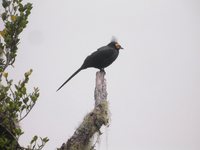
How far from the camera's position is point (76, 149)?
438cm

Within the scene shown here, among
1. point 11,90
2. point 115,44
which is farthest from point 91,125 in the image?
point 115,44

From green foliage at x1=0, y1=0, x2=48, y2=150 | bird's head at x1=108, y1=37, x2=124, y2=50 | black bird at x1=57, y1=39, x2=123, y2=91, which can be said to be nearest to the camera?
green foliage at x1=0, y1=0, x2=48, y2=150

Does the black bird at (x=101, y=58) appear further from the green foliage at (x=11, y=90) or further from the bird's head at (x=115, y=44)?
the green foliage at (x=11, y=90)

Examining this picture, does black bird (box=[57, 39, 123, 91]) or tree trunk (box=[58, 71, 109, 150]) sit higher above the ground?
black bird (box=[57, 39, 123, 91])

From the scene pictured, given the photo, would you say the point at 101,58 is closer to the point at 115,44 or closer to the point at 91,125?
the point at 115,44

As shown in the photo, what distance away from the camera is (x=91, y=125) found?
4688 millimetres

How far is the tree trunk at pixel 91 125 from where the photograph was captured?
4449mm

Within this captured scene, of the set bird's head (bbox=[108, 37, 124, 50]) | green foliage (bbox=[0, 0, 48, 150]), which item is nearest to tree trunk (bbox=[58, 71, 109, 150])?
green foliage (bbox=[0, 0, 48, 150])

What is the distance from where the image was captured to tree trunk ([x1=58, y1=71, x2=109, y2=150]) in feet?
14.6

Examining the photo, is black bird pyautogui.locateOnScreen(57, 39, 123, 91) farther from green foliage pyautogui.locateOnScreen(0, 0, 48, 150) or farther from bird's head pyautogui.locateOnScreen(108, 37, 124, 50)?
green foliage pyautogui.locateOnScreen(0, 0, 48, 150)

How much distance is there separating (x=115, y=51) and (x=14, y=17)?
151 inches

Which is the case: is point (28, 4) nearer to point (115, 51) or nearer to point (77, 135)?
point (77, 135)

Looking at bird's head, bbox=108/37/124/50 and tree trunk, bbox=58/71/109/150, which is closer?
tree trunk, bbox=58/71/109/150

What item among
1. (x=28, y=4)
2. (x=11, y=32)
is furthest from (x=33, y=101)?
(x=28, y=4)
